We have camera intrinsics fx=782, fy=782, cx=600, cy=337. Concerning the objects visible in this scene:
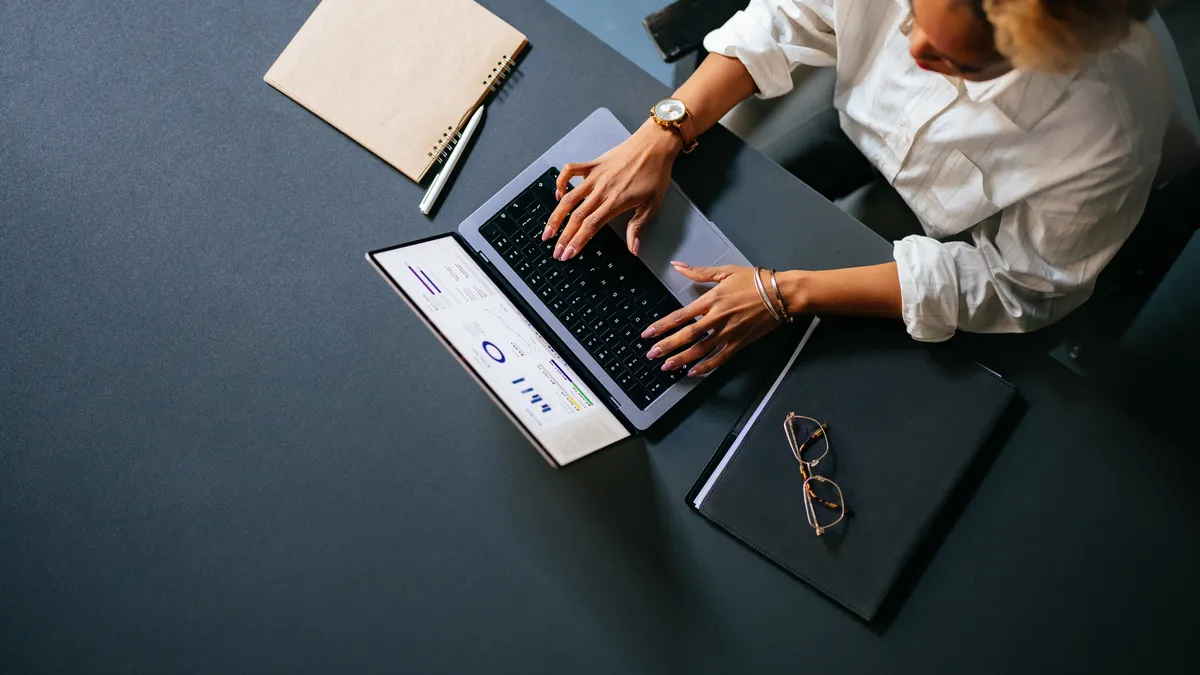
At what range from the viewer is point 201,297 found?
3.29 ft

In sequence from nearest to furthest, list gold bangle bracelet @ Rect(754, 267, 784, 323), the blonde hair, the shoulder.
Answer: the blonde hair → the shoulder → gold bangle bracelet @ Rect(754, 267, 784, 323)

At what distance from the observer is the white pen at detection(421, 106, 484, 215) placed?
100cm

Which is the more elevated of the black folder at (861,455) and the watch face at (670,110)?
the watch face at (670,110)

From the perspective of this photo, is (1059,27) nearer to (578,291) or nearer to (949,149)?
(949,149)

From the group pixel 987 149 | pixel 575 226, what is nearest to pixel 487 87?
pixel 575 226

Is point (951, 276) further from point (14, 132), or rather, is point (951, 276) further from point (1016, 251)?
point (14, 132)

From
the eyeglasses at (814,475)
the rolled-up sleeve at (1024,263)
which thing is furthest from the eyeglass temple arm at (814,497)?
the rolled-up sleeve at (1024,263)

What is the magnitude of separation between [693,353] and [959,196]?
1.33 ft

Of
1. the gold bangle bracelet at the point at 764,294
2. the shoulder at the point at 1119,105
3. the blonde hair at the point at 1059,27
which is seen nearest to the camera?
the blonde hair at the point at 1059,27

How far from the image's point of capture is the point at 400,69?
102 cm

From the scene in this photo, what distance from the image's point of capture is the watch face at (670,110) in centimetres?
97

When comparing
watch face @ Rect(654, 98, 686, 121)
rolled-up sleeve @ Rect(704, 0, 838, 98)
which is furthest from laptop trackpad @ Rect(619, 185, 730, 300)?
rolled-up sleeve @ Rect(704, 0, 838, 98)

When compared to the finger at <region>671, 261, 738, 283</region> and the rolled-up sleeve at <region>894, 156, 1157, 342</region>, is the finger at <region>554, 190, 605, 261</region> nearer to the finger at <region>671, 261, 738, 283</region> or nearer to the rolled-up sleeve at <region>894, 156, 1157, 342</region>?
the finger at <region>671, 261, 738, 283</region>

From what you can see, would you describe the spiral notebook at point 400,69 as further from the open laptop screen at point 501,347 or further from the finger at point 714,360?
the finger at point 714,360
